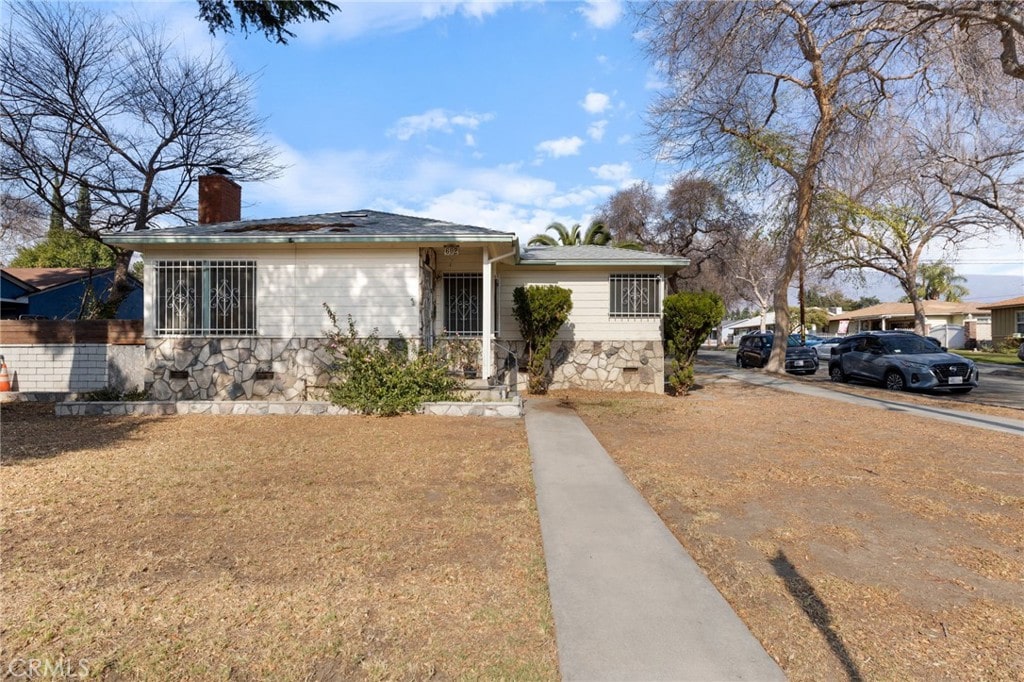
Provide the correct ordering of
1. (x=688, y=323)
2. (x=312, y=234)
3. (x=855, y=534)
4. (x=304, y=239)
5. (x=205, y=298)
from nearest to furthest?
(x=855, y=534) → (x=304, y=239) → (x=312, y=234) → (x=205, y=298) → (x=688, y=323)

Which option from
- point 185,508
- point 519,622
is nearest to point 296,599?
point 519,622

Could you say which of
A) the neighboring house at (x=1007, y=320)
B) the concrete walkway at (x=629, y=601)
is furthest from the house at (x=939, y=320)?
the concrete walkway at (x=629, y=601)

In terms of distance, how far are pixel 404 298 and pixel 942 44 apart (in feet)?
35.8

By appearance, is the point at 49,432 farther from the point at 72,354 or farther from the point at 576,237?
the point at 576,237

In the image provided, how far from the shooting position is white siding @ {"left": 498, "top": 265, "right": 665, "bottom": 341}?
42.8 ft

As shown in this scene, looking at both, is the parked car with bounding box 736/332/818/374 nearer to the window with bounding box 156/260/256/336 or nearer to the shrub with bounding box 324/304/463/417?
the shrub with bounding box 324/304/463/417

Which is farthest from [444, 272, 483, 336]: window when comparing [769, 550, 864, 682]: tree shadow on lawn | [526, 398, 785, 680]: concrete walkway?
[769, 550, 864, 682]: tree shadow on lawn

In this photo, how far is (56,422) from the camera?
28.3ft

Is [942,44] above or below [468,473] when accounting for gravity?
above

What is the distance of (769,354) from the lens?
21984 millimetres

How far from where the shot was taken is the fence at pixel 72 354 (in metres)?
10.9

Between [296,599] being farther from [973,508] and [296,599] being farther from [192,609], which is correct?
[973,508]
